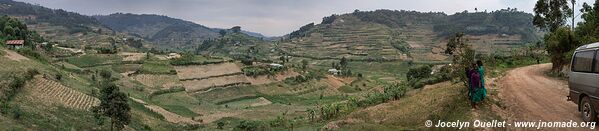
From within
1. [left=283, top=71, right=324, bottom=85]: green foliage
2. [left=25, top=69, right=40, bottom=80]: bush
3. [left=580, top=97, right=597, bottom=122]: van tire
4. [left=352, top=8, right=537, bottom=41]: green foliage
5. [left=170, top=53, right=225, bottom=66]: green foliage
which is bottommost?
[left=283, top=71, right=324, bottom=85]: green foliage

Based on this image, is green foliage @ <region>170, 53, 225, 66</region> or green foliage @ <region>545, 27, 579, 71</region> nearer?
green foliage @ <region>545, 27, 579, 71</region>

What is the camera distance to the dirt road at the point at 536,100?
12.6 meters

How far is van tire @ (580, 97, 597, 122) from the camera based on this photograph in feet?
35.8

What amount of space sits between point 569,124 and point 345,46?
429 ft

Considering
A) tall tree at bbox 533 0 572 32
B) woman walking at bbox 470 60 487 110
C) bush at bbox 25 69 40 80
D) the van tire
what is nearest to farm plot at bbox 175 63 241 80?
bush at bbox 25 69 40 80

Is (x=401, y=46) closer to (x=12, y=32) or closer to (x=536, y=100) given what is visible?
(x=12, y=32)

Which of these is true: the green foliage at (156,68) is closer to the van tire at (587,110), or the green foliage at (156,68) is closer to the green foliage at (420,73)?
the green foliage at (420,73)

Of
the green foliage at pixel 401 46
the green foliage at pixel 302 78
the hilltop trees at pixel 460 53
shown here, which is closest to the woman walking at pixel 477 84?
the hilltop trees at pixel 460 53

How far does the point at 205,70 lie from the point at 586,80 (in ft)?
213

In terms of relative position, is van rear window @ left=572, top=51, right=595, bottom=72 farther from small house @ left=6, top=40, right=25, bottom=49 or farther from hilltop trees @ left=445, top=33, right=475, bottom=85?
small house @ left=6, top=40, right=25, bottom=49

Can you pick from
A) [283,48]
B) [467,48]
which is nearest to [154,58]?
[467,48]

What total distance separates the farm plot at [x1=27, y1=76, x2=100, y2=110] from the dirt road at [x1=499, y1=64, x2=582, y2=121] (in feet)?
99.5

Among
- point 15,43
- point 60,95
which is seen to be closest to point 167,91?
point 15,43

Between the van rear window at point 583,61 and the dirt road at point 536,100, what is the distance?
1.31 m
